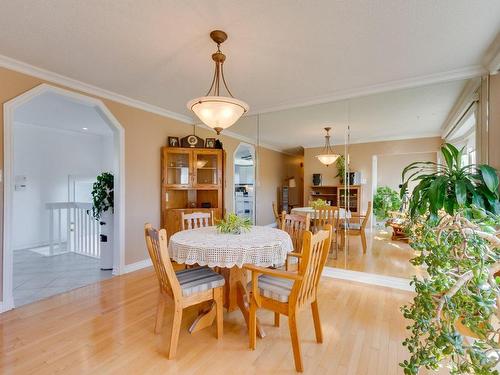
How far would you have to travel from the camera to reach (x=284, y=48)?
230 cm

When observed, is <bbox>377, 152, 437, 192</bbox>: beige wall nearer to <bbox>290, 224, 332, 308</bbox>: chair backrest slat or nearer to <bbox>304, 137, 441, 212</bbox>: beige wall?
<bbox>304, 137, 441, 212</bbox>: beige wall

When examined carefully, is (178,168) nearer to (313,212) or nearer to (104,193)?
(104,193)

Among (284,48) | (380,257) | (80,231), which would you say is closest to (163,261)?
(284,48)

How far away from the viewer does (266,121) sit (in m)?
4.22

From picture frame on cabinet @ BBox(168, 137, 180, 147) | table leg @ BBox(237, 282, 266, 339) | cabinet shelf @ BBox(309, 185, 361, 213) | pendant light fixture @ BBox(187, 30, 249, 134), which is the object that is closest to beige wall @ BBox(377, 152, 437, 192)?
cabinet shelf @ BBox(309, 185, 361, 213)

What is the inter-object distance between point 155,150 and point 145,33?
7.16ft

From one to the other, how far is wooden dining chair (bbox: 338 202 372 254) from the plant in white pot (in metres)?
3.28

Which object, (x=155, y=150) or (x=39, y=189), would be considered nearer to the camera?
(x=155, y=150)

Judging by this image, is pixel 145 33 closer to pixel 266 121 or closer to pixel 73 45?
pixel 73 45

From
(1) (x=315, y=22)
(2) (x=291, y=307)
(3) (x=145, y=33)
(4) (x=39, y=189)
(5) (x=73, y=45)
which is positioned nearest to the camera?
(2) (x=291, y=307)

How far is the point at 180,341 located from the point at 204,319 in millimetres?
231

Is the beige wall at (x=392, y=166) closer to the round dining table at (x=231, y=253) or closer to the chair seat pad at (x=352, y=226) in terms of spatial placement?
the chair seat pad at (x=352, y=226)

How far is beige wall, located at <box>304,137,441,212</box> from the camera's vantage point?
314 cm

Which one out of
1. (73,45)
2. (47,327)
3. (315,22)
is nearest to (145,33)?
(73,45)
